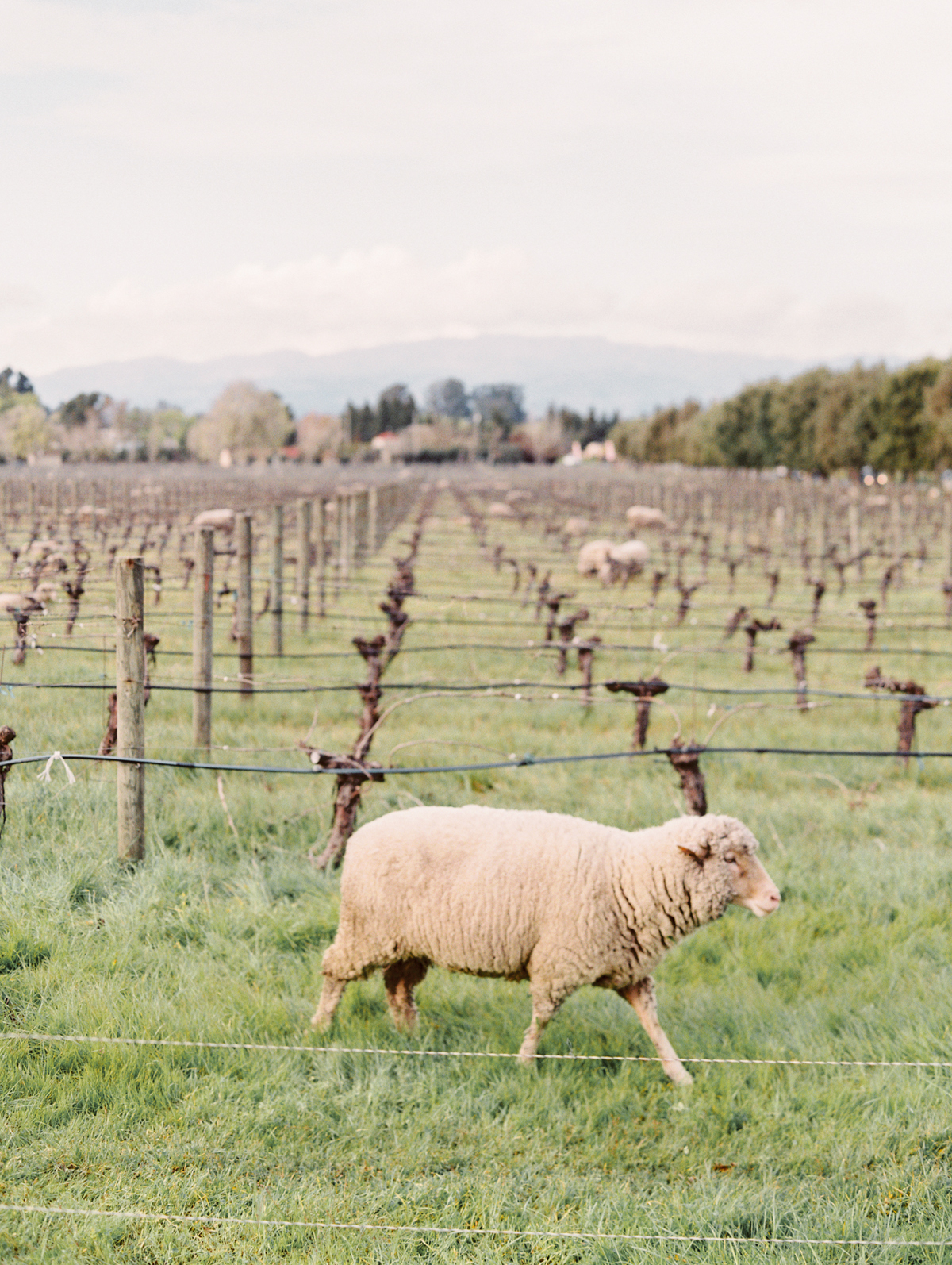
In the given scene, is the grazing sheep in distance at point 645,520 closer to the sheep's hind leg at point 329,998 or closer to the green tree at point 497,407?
the sheep's hind leg at point 329,998

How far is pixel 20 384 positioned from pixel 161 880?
354 inches

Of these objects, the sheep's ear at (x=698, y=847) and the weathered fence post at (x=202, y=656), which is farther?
the weathered fence post at (x=202, y=656)

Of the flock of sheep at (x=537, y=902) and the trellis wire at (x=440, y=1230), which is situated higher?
the flock of sheep at (x=537, y=902)

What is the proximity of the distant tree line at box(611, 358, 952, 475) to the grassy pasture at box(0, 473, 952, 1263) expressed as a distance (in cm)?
5040

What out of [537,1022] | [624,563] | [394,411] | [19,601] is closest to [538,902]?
[537,1022]

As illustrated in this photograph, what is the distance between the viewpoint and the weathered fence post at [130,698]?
5.71 m

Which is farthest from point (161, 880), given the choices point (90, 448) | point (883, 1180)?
point (90, 448)

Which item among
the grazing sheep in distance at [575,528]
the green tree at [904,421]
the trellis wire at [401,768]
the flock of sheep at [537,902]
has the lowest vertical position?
the flock of sheep at [537,902]

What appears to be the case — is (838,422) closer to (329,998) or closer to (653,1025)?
(653,1025)

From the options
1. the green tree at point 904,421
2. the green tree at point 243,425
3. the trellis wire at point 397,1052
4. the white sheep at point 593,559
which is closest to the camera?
the trellis wire at point 397,1052

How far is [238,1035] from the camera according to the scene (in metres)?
4.51

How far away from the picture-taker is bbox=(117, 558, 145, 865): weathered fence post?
5.71 m

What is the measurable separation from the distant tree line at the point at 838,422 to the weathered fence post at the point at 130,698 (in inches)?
2042

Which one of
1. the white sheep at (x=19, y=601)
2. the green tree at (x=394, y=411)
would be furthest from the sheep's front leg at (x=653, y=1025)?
the green tree at (x=394, y=411)
